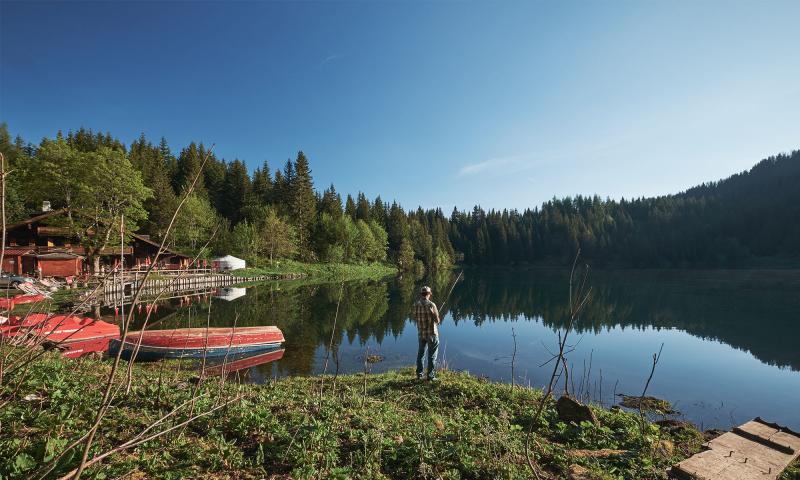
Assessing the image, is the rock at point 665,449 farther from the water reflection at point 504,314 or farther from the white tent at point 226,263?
the white tent at point 226,263

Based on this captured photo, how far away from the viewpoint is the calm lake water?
1438 cm

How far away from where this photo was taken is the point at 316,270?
66812mm

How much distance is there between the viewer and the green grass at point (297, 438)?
187 inches

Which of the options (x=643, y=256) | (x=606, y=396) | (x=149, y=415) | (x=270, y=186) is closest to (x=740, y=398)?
(x=606, y=396)

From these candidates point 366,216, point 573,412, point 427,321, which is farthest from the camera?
point 366,216

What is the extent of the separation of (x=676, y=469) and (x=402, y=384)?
6.45 metres

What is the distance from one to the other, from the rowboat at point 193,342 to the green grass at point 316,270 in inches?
1481

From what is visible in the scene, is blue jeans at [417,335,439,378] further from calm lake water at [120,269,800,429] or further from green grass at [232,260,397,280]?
green grass at [232,260,397,280]

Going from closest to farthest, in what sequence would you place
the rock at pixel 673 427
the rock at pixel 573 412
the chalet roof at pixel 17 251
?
the rock at pixel 573 412
the rock at pixel 673 427
the chalet roof at pixel 17 251

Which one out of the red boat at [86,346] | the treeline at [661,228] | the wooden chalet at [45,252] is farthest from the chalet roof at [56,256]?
the treeline at [661,228]

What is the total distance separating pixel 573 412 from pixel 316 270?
2419 inches

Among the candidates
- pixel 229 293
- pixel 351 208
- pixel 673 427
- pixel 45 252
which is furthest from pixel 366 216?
pixel 673 427

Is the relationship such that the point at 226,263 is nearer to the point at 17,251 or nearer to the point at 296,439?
the point at 17,251

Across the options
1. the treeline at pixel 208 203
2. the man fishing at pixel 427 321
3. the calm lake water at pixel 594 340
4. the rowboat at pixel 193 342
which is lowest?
the calm lake water at pixel 594 340
